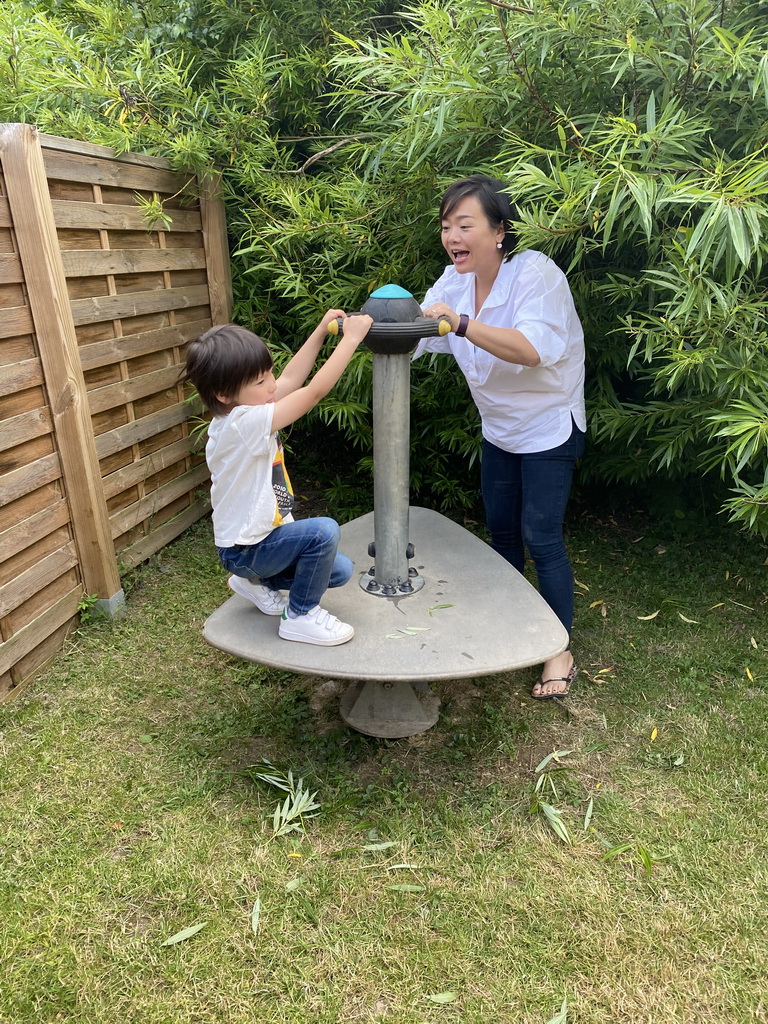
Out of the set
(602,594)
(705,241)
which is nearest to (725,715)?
(602,594)

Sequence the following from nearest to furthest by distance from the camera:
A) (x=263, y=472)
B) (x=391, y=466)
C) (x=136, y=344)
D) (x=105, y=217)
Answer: (x=263, y=472), (x=391, y=466), (x=105, y=217), (x=136, y=344)

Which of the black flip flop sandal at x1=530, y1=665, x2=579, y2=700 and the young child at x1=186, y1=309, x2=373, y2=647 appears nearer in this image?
the young child at x1=186, y1=309, x2=373, y2=647

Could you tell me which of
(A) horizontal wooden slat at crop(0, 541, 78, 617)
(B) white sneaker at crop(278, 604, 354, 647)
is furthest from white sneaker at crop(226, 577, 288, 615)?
(A) horizontal wooden slat at crop(0, 541, 78, 617)

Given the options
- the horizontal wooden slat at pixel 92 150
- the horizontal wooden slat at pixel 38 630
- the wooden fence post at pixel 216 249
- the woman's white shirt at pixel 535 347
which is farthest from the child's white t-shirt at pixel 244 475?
the wooden fence post at pixel 216 249

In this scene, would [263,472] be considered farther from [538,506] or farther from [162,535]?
[162,535]

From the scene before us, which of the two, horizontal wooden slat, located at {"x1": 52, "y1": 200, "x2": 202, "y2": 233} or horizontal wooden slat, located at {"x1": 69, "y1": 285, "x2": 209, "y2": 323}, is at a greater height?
horizontal wooden slat, located at {"x1": 52, "y1": 200, "x2": 202, "y2": 233}

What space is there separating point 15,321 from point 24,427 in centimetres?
37

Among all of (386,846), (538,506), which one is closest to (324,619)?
(386,846)

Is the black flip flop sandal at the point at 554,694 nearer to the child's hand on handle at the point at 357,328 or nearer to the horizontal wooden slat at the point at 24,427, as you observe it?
the child's hand on handle at the point at 357,328

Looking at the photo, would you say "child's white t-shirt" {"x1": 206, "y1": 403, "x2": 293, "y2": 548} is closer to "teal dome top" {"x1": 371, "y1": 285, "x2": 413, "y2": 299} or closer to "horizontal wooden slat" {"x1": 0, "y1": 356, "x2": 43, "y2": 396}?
"teal dome top" {"x1": 371, "y1": 285, "x2": 413, "y2": 299}

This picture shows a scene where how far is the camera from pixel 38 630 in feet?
9.04

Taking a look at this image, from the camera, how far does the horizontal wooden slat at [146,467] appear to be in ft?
10.7

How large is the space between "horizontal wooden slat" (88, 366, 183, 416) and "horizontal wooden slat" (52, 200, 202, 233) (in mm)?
659

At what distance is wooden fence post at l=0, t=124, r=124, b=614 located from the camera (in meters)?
2.58
